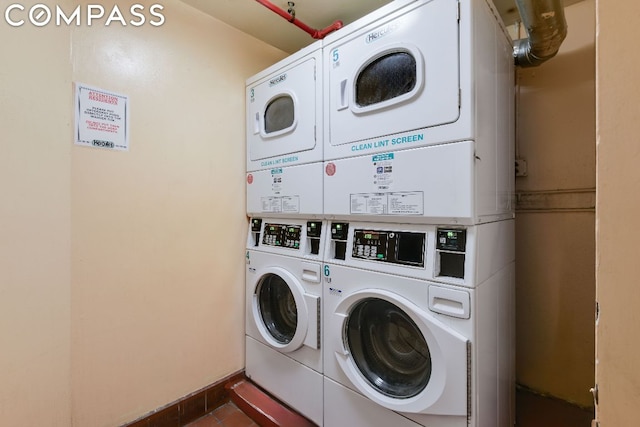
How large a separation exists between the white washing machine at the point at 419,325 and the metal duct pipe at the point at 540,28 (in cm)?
86

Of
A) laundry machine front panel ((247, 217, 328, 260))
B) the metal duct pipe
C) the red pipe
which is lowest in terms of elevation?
laundry machine front panel ((247, 217, 328, 260))

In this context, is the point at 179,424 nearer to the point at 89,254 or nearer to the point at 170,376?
the point at 170,376

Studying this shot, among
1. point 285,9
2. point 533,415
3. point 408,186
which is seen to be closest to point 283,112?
point 285,9

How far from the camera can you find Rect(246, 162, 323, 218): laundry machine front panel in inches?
59.2

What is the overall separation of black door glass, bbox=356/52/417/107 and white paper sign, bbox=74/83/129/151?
1201 mm

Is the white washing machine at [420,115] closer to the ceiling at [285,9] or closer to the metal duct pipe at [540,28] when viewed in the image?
the metal duct pipe at [540,28]

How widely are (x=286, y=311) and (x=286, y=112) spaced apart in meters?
1.26

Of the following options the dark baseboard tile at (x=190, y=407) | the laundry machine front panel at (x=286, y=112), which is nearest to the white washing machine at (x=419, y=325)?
the laundry machine front panel at (x=286, y=112)

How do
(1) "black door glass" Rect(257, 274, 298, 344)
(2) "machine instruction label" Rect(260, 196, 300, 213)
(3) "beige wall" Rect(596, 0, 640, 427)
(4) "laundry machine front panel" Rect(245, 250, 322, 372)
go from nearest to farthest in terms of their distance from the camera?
(3) "beige wall" Rect(596, 0, 640, 427) < (4) "laundry machine front panel" Rect(245, 250, 322, 372) < (2) "machine instruction label" Rect(260, 196, 300, 213) < (1) "black door glass" Rect(257, 274, 298, 344)

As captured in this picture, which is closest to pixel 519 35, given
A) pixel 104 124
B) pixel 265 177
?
pixel 265 177

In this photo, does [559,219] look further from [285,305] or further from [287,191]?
[285,305]

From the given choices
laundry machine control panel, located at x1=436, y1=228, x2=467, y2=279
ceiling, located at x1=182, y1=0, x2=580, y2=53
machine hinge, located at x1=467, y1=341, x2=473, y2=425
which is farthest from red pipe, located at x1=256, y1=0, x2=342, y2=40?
machine hinge, located at x1=467, y1=341, x2=473, y2=425

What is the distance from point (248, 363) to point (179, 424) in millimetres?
480

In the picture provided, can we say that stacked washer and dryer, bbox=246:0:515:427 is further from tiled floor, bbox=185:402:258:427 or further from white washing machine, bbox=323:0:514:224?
tiled floor, bbox=185:402:258:427
